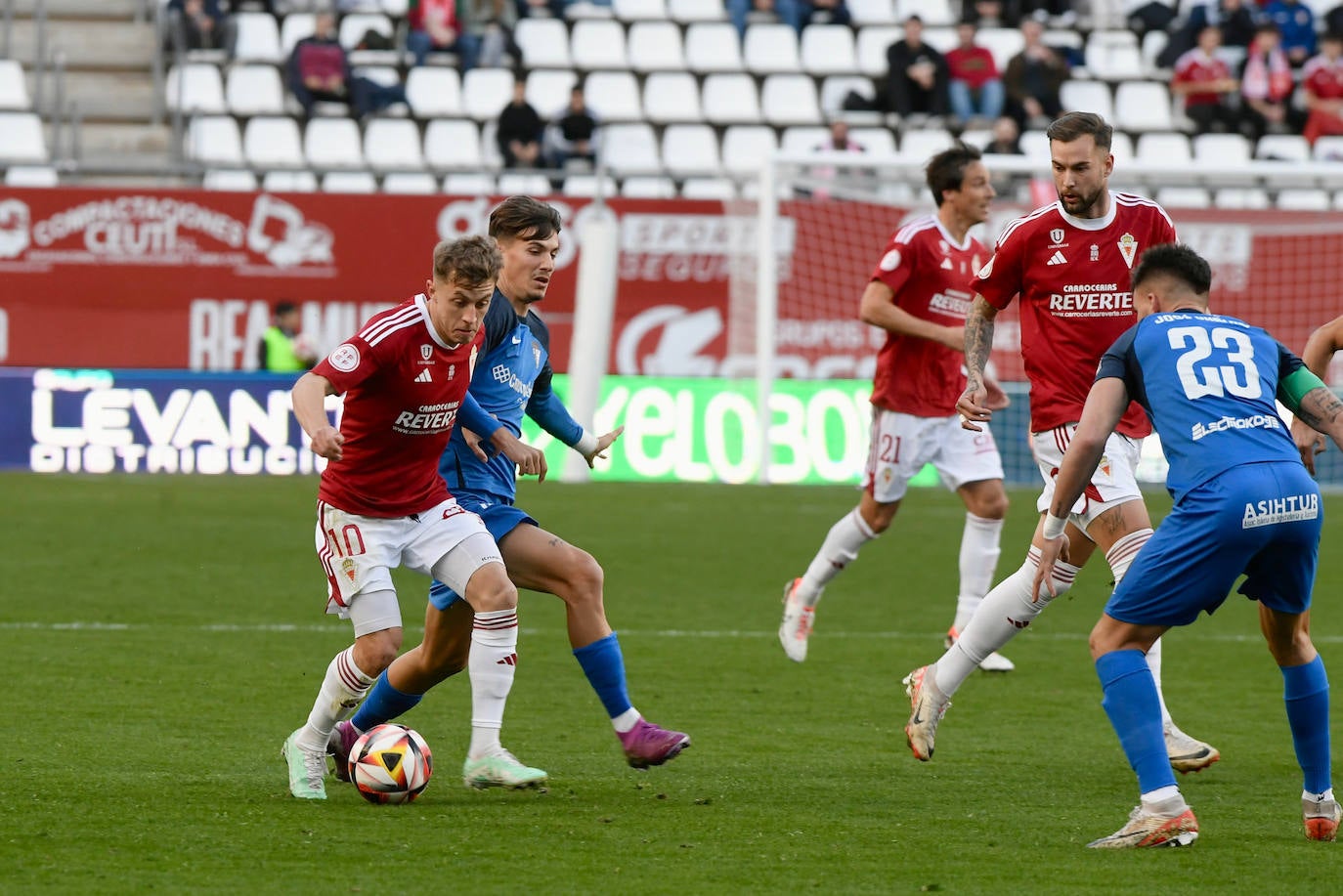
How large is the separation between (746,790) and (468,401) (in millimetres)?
1548

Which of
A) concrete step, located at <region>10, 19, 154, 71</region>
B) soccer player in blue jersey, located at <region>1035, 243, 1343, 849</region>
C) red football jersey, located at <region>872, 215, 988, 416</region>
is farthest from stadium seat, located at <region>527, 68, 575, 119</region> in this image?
soccer player in blue jersey, located at <region>1035, 243, 1343, 849</region>

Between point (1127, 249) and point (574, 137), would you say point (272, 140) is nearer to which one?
point (574, 137)

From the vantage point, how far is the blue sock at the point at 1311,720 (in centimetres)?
557

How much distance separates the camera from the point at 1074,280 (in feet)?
23.0

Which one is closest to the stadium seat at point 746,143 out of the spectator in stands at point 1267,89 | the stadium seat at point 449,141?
the stadium seat at point 449,141

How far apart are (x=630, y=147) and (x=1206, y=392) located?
17124 millimetres

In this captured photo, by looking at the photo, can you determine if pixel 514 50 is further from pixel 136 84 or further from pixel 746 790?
pixel 746 790

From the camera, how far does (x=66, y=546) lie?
1292 centimetres

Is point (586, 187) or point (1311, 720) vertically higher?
point (586, 187)

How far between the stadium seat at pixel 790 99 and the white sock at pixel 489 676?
17308 mm

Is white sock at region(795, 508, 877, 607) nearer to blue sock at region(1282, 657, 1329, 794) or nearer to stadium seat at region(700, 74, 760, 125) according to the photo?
blue sock at region(1282, 657, 1329, 794)

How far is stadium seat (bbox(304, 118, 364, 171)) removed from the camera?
21.5 metres

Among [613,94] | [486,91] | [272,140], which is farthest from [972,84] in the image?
[272,140]

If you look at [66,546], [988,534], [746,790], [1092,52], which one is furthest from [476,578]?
[1092,52]
